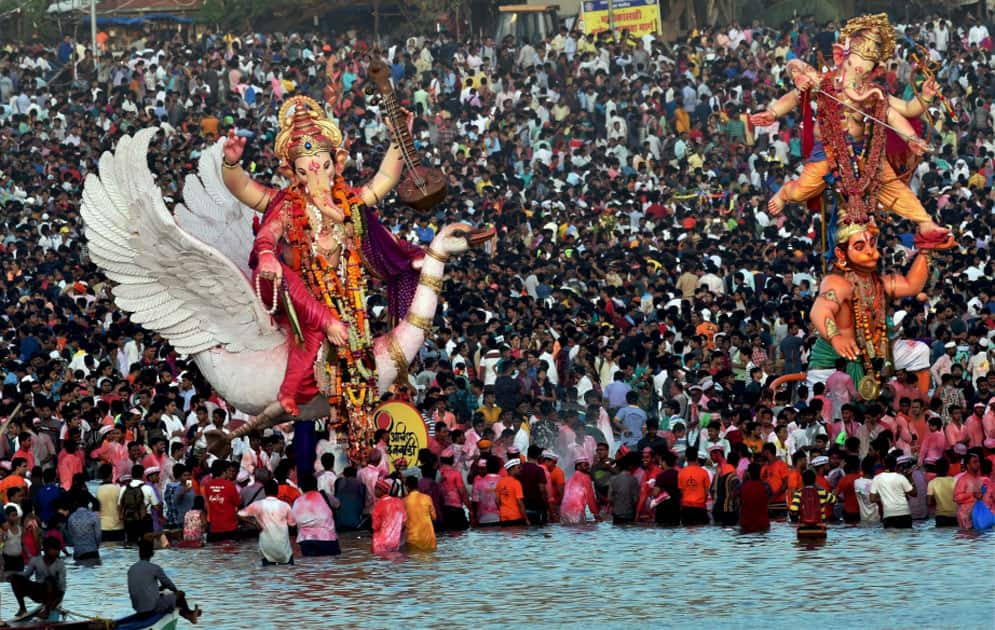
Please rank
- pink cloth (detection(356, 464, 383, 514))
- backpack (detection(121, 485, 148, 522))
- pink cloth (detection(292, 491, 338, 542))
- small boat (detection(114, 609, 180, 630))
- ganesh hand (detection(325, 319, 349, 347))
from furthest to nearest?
ganesh hand (detection(325, 319, 349, 347)) → pink cloth (detection(356, 464, 383, 514)) → backpack (detection(121, 485, 148, 522)) → pink cloth (detection(292, 491, 338, 542)) → small boat (detection(114, 609, 180, 630))

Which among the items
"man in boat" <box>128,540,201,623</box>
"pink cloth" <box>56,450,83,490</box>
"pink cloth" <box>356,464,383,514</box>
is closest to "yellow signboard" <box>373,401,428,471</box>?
"pink cloth" <box>356,464,383,514</box>

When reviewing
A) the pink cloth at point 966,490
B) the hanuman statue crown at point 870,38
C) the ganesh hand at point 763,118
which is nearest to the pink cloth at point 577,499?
the pink cloth at point 966,490

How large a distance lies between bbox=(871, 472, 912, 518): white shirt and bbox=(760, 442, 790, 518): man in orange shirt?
1.02 metres

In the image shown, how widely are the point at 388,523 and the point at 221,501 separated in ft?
6.15

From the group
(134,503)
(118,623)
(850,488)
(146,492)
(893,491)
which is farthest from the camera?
(850,488)

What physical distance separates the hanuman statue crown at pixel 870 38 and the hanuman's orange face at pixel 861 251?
6.22ft

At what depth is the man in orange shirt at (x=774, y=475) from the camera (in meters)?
22.5

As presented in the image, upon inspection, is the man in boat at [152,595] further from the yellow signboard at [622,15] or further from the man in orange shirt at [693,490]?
the yellow signboard at [622,15]

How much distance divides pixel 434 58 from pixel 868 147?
64.0 feet

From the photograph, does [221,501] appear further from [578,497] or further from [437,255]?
[578,497]

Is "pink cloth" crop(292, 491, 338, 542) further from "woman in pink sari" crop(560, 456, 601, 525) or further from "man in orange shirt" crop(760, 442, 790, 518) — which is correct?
"man in orange shirt" crop(760, 442, 790, 518)

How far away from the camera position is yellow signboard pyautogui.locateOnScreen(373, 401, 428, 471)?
2339 centimetres

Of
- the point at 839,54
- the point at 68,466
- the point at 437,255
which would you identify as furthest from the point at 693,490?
the point at 839,54

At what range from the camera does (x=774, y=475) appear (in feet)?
74.0
